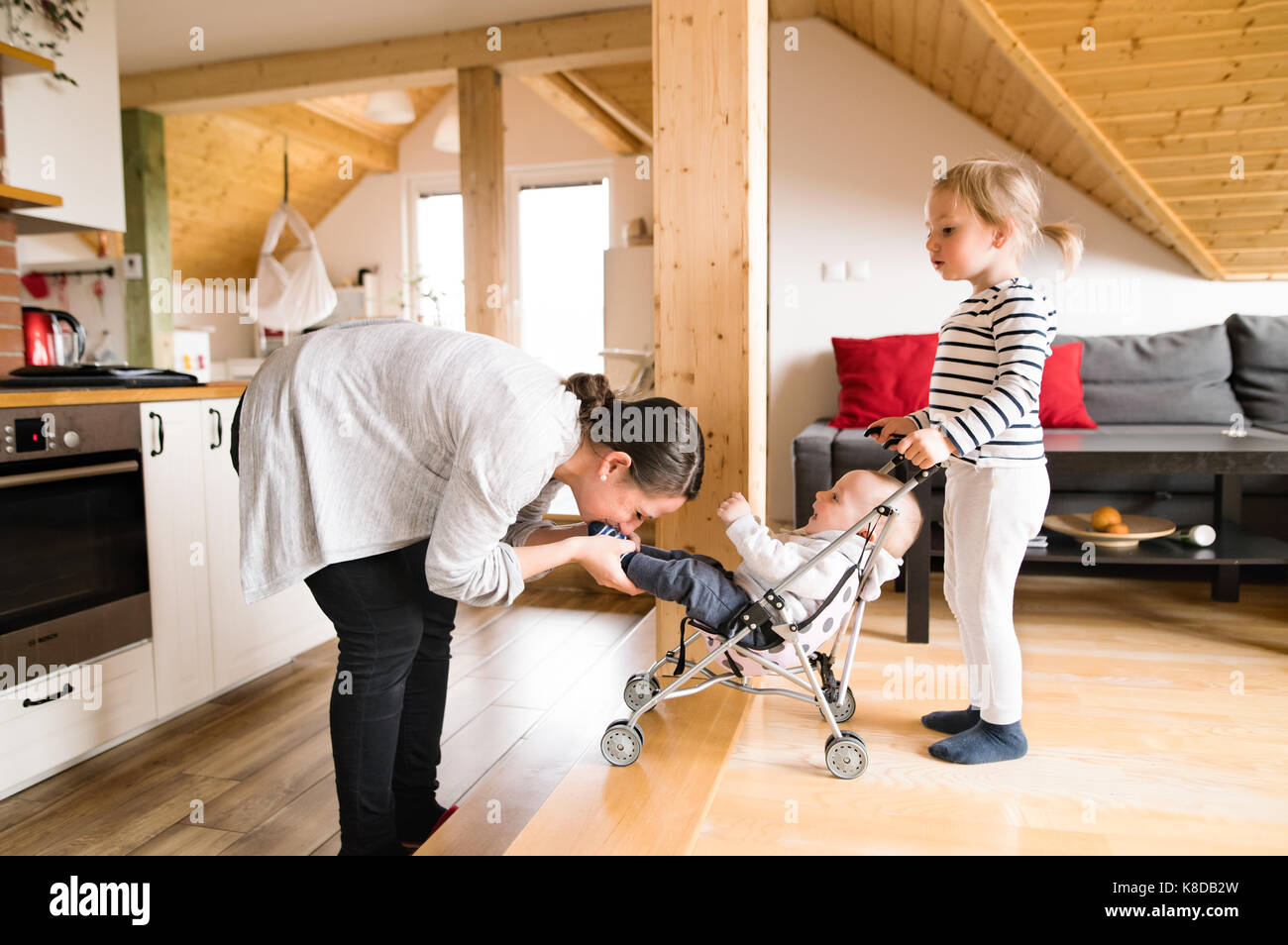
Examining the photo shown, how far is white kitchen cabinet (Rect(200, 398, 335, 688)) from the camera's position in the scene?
224 cm

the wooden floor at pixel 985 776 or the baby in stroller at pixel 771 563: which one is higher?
the baby in stroller at pixel 771 563

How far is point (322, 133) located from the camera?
6.67 metres

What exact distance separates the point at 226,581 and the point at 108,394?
56cm

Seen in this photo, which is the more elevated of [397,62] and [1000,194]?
[397,62]

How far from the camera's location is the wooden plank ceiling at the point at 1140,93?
2.69 meters

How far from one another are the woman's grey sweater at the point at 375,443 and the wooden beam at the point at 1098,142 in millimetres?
2389

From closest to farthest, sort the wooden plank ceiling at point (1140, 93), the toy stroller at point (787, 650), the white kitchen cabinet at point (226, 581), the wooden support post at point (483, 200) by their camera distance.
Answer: the toy stroller at point (787, 650), the white kitchen cabinet at point (226, 581), the wooden plank ceiling at point (1140, 93), the wooden support post at point (483, 200)

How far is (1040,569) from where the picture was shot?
3.40 m

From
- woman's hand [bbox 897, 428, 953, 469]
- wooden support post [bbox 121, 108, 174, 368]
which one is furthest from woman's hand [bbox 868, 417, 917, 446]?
wooden support post [bbox 121, 108, 174, 368]

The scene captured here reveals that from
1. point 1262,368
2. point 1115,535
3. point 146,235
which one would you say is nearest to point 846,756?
point 1115,535

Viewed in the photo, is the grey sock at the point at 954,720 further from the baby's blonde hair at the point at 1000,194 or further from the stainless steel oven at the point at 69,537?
the stainless steel oven at the point at 69,537

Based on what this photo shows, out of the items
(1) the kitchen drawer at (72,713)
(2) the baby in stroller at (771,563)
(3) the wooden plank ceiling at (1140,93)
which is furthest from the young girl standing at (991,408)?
(1) the kitchen drawer at (72,713)

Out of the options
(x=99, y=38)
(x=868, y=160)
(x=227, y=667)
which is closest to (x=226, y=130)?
(x=99, y=38)
